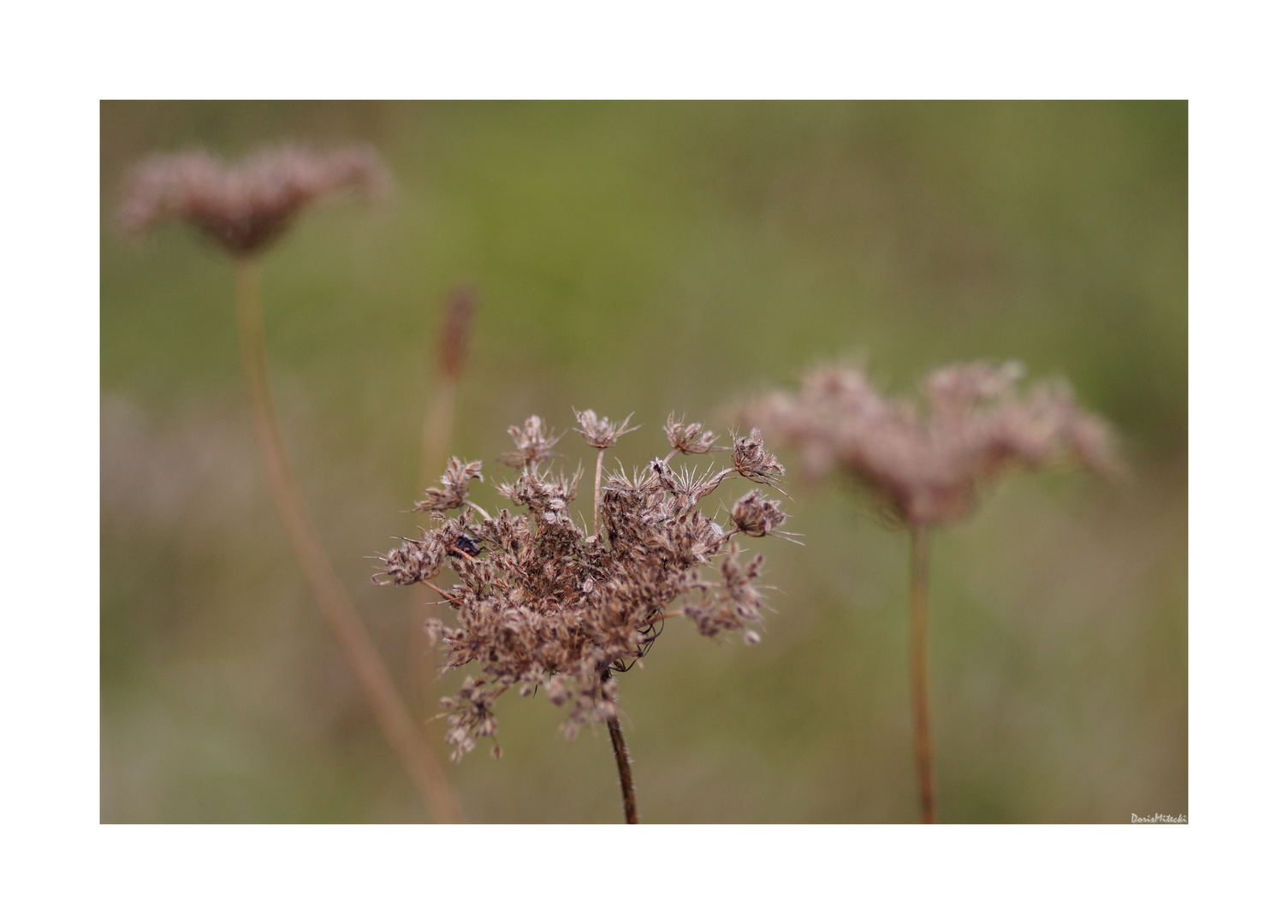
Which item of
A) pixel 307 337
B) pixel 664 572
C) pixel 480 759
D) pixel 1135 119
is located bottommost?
pixel 480 759

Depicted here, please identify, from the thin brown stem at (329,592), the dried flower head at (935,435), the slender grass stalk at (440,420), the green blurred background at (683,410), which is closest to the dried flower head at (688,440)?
the dried flower head at (935,435)

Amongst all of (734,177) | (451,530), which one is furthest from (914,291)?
(451,530)

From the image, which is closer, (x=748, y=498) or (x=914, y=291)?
(x=748, y=498)

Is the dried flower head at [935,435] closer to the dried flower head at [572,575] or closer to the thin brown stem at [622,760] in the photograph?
the dried flower head at [572,575]

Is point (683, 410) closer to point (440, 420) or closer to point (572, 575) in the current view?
point (440, 420)

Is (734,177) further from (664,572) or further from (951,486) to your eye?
(664,572)

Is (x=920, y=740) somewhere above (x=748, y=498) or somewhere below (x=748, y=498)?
below
